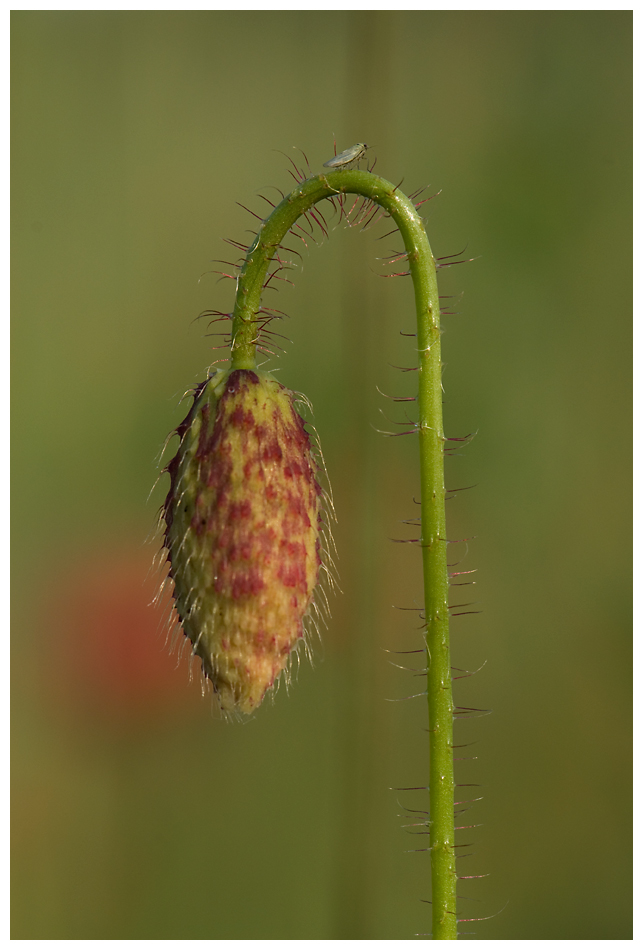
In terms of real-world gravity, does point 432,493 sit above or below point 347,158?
below

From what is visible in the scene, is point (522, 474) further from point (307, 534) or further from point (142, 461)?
point (307, 534)

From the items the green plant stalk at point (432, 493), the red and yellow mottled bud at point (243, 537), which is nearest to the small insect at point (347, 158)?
the green plant stalk at point (432, 493)

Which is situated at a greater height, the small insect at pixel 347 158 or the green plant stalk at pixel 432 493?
the small insect at pixel 347 158

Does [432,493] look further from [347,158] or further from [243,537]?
[347,158]

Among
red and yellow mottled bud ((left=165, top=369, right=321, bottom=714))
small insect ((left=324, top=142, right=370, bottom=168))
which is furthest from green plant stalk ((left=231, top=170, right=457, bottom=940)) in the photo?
red and yellow mottled bud ((left=165, top=369, right=321, bottom=714))

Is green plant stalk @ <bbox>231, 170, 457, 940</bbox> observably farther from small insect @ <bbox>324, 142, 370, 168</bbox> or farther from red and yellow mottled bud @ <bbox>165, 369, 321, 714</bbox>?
red and yellow mottled bud @ <bbox>165, 369, 321, 714</bbox>

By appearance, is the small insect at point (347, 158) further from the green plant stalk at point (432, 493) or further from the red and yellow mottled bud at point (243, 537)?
the red and yellow mottled bud at point (243, 537)

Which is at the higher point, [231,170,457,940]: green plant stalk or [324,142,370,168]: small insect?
[324,142,370,168]: small insect

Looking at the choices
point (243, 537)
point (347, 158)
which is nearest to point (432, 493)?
point (243, 537)

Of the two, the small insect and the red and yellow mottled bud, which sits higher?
the small insect

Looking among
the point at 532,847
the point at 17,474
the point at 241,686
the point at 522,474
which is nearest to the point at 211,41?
the point at 17,474
